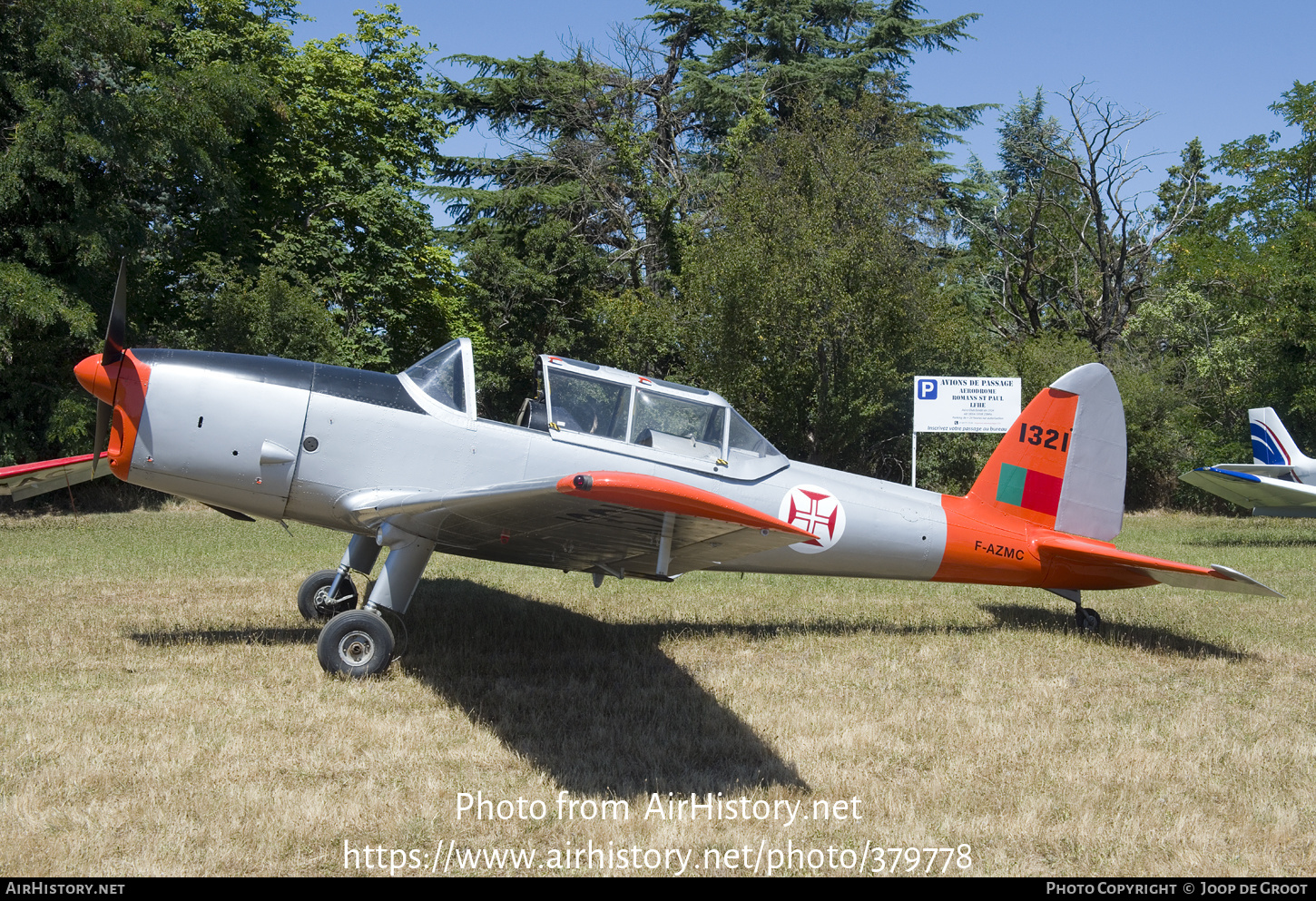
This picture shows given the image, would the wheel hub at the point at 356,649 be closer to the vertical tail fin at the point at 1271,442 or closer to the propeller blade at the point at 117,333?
the propeller blade at the point at 117,333

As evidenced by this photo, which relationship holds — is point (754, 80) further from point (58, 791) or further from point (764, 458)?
point (58, 791)

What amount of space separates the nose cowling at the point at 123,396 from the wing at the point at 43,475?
8.20ft

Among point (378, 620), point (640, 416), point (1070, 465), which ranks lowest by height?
point (378, 620)

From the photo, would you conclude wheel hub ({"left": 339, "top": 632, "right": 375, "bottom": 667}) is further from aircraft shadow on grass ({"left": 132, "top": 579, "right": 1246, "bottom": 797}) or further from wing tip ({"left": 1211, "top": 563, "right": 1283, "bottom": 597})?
wing tip ({"left": 1211, "top": 563, "right": 1283, "bottom": 597})

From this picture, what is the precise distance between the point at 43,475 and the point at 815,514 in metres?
7.25

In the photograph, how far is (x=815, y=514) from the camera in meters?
7.31

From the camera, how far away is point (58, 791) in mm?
4066

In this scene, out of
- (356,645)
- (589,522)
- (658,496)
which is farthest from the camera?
(356,645)

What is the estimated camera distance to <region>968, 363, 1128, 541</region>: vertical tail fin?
8117 millimetres

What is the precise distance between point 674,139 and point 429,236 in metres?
10.2

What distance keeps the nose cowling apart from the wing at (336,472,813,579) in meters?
1.46

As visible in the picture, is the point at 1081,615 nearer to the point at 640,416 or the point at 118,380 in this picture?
the point at 640,416

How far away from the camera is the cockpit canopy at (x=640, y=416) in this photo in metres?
6.61

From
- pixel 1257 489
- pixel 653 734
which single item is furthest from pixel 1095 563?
pixel 1257 489
